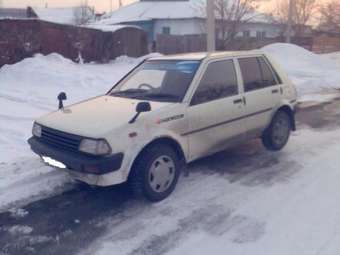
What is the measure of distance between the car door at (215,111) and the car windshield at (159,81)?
8.0 inches

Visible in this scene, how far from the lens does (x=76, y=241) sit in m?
3.64

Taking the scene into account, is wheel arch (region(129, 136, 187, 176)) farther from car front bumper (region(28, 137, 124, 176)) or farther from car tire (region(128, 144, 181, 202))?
car front bumper (region(28, 137, 124, 176))

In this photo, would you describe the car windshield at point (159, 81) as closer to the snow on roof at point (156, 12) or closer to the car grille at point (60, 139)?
the car grille at point (60, 139)

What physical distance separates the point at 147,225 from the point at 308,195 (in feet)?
6.54

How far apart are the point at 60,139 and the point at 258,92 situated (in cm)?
296

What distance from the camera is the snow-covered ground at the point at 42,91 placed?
4.96 meters

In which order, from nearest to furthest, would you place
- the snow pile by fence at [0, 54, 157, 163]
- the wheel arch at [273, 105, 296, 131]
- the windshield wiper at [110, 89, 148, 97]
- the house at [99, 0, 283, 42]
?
the windshield wiper at [110, 89, 148, 97] < the wheel arch at [273, 105, 296, 131] < the snow pile by fence at [0, 54, 157, 163] < the house at [99, 0, 283, 42]

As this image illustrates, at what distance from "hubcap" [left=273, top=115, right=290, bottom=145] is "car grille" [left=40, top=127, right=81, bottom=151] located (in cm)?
333

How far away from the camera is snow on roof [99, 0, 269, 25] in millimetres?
36766

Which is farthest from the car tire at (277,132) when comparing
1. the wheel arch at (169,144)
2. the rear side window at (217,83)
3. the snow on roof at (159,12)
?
the snow on roof at (159,12)

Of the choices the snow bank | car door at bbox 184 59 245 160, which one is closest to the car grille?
car door at bbox 184 59 245 160

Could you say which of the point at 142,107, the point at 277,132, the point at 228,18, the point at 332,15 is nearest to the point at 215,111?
the point at 142,107

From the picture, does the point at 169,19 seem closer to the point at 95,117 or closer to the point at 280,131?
the point at 280,131

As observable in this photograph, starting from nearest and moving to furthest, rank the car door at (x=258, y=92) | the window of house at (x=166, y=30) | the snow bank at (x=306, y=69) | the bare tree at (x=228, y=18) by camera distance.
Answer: the car door at (x=258, y=92) → the snow bank at (x=306, y=69) → the bare tree at (x=228, y=18) → the window of house at (x=166, y=30)
